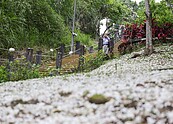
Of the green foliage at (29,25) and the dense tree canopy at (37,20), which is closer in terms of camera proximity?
the green foliage at (29,25)

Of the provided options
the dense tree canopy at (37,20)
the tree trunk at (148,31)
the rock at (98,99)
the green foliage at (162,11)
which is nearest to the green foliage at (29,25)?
the dense tree canopy at (37,20)

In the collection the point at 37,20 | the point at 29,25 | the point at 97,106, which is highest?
the point at 37,20

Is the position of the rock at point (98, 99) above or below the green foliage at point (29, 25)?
below

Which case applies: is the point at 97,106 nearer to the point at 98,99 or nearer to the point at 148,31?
the point at 98,99

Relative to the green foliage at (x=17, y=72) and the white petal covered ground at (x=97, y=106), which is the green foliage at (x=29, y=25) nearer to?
the green foliage at (x=17, y=72)

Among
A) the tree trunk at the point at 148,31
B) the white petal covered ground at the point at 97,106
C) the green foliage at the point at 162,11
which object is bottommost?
the white petal covered ground at the point at 97,106

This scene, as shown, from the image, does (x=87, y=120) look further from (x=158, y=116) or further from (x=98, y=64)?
(x=98, y=64)

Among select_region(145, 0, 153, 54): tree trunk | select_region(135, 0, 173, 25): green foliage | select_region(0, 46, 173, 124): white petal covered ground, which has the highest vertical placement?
select_region(135, 0, 173, 25): green foliage

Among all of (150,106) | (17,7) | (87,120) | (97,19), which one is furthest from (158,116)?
(97,19)

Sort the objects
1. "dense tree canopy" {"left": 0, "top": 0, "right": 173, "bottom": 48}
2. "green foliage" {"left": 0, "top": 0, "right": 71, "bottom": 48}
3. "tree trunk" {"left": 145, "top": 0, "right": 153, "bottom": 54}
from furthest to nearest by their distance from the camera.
→ 1. "dense tree canopy" {"left": 0, "top": 0, "right": 173, "bottom": 48}
2. "green foliage" {"left": 0, "top": 0, "right": 71, "bottom": 48}
3. "tree trunk" {"left": 145, "top": 0, "right": 153, "bottom": 54}

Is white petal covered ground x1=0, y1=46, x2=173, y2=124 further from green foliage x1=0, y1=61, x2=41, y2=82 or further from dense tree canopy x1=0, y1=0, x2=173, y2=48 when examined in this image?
dense tree canopy x1=0, y1=0, x2=173, y2=48

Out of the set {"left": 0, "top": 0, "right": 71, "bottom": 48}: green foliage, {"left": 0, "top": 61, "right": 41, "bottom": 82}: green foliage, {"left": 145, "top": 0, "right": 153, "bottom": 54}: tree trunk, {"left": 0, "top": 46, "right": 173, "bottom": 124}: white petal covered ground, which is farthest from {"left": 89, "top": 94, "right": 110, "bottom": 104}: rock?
{"left": 0, "top": 0, "right": 71, "bottom": 48}: green foliage

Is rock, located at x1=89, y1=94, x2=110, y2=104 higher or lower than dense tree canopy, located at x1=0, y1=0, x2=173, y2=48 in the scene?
lower

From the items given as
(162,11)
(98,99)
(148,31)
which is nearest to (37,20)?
(148,31)
